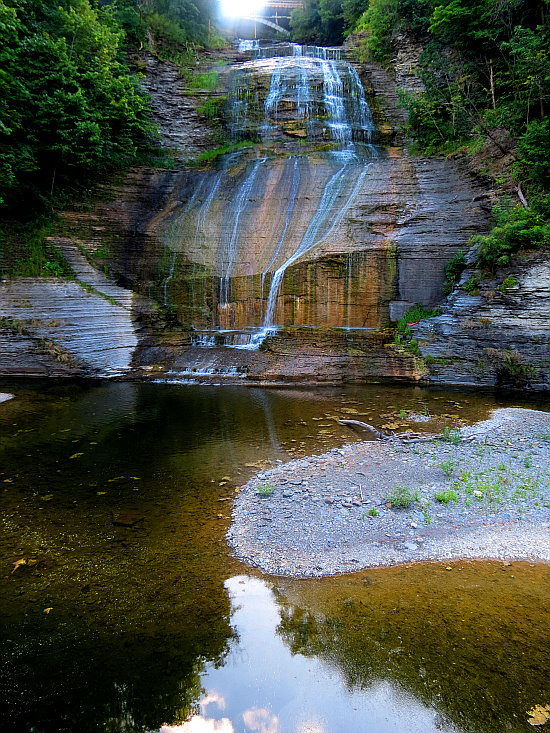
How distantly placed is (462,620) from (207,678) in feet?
8.11

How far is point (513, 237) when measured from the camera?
44.8 ft

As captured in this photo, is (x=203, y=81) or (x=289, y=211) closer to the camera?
(x=289, y=211)

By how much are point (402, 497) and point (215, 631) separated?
3141 mm

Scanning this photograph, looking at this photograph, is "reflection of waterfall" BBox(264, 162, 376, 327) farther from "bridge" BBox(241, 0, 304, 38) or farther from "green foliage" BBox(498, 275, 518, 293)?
"bridge" BBox(241, 0, 304, 38)

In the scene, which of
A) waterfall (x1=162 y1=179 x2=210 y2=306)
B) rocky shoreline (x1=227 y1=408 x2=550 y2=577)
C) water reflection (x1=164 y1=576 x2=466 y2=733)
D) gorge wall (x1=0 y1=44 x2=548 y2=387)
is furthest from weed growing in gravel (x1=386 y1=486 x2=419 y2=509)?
waterfall (x1=162 y1=179 x2=210 y2=306)

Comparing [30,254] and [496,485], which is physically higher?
[30,254]

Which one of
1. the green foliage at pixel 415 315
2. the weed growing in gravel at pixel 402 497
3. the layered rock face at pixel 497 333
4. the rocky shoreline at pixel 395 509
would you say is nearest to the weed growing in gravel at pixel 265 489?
the rocky shoreline at pixel 395 509

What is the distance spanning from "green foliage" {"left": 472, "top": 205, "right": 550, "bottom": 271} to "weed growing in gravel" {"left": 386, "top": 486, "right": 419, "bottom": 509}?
1031cm

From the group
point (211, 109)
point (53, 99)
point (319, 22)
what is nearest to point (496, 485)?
point (53, 99)

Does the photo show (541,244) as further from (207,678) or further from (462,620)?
(207,678)

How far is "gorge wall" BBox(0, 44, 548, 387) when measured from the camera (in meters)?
14.8

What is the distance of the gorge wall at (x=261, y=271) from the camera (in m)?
14.8

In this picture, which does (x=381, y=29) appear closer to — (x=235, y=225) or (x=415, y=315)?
(x=235, y=225)

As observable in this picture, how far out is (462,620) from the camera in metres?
4.18
